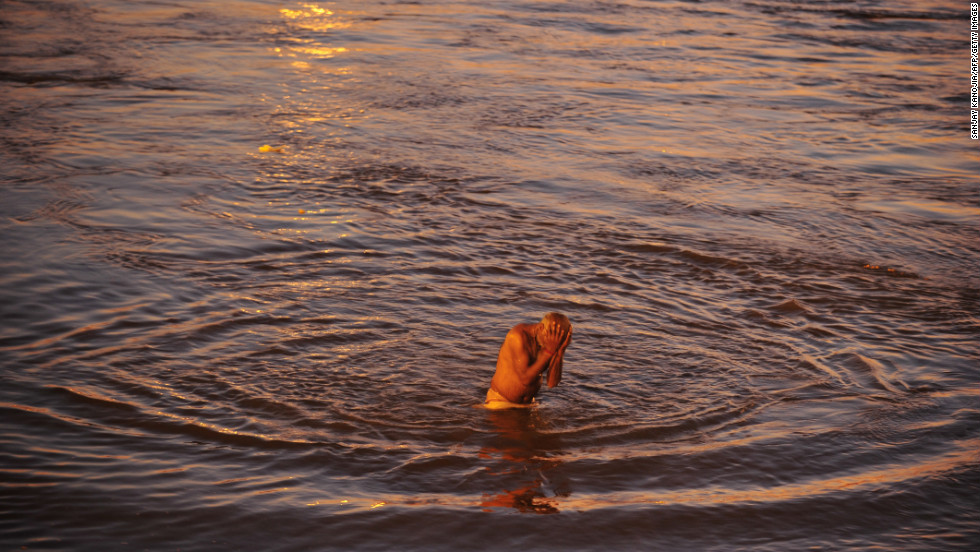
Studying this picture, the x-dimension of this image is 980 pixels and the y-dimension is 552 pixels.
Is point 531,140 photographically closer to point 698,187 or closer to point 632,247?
point 698,187

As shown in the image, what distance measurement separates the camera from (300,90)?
1546 centimetres

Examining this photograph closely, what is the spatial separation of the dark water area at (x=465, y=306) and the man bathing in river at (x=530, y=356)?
274mm

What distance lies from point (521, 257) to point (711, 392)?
2931mm

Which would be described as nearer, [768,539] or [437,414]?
[768,539]

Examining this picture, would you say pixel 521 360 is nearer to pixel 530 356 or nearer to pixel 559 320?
pixel 530 356

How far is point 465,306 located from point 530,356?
83.8 inches

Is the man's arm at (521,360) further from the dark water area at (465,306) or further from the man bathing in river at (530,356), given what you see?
the dark water area at (465,306)

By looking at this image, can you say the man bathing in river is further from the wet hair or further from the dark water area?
the dark water area

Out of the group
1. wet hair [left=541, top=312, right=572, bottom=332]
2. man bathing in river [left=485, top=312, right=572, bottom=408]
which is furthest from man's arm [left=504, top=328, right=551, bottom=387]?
wet hair [left=541, top=312, right=572, bottom=332]

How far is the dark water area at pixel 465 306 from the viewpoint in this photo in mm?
6027

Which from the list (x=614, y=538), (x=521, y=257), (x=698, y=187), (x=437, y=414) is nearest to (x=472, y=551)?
(x=614, y=538)

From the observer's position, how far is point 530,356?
6.76 meters

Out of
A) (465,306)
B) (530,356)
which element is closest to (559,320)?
(530,356)

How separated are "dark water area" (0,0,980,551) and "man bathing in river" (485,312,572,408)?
0.90 feet
